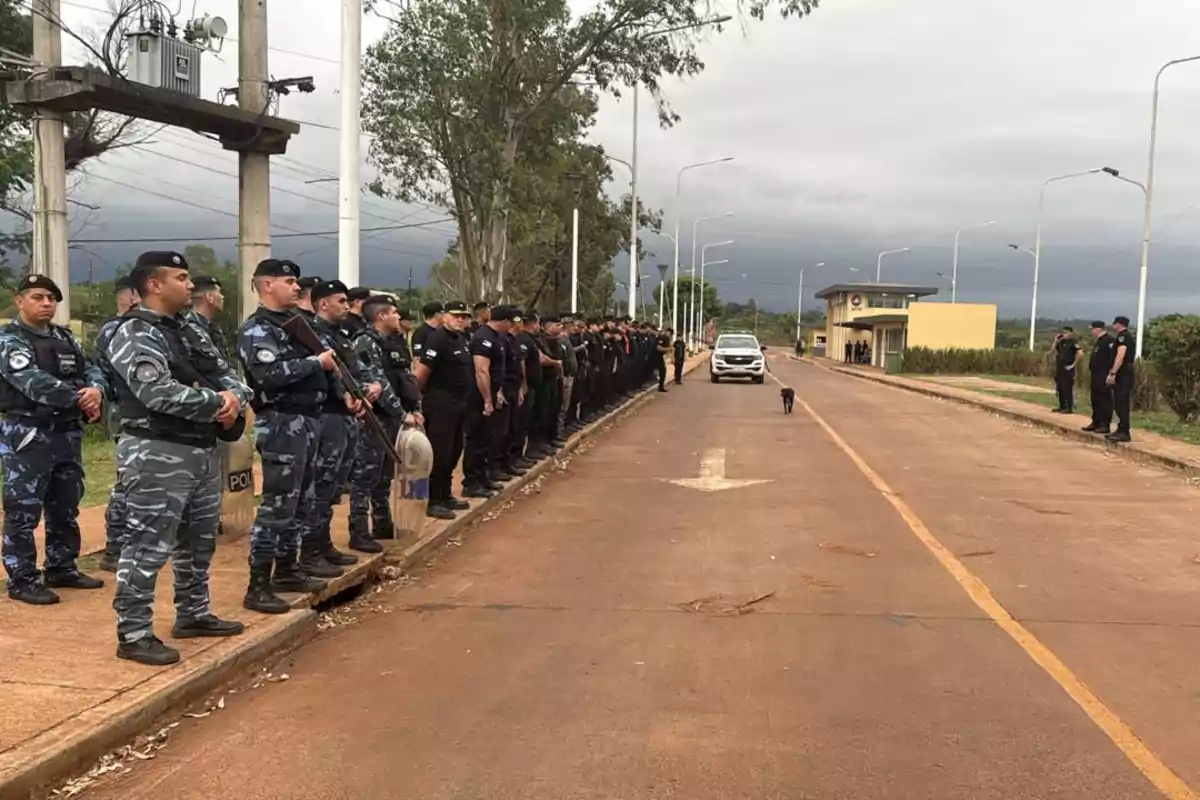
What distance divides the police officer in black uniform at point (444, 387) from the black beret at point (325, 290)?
7.49 ft

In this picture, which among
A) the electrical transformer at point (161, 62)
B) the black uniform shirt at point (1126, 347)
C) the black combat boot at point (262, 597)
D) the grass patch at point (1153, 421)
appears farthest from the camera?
the grass patch at point (1153, 421)

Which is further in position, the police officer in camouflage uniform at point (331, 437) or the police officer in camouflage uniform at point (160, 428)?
the police officer in camouflage uniform at point (331, 437)

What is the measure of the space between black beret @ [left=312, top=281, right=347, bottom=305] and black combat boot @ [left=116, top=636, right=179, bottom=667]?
2.39 m

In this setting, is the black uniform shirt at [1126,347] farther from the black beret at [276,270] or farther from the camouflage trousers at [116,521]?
the camouflage trousers at [116,521]

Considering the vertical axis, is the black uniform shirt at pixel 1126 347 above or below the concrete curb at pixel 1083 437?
above

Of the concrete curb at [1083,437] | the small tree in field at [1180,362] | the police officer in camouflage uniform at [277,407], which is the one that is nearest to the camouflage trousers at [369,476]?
the police officer in camouflage uniform at [277,407]

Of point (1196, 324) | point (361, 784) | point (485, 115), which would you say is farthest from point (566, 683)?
point (485, 115)

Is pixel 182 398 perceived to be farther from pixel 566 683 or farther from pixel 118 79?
pixel 118 79

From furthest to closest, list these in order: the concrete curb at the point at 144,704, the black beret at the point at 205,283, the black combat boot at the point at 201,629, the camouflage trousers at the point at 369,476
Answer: the camouflage trousers at the point at 369,476, the black beret at the point at 205,283, the black combat boot at the point at 201,629, the concrete curb at the point at 144,704

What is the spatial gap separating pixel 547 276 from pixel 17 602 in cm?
4552

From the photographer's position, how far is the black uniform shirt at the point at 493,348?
387 inches

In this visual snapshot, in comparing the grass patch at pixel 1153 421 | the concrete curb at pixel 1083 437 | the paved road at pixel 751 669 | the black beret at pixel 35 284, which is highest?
the black beret at pixel 35 284

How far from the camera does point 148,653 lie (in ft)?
16.0

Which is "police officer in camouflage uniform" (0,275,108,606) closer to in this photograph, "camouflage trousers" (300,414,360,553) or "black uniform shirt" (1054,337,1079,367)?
Answer: "camouflage trousers" (300,414,360,553)
